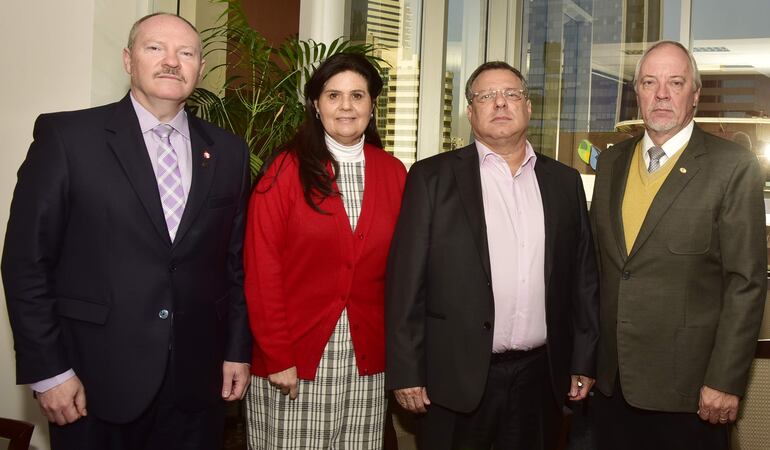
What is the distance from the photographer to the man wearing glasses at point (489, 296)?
2.27 metres

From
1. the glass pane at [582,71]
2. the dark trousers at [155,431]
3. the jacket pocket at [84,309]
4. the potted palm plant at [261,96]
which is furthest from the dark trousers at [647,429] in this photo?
the glass pane at [582,71]

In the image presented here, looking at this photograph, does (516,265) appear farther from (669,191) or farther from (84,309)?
(84,309)

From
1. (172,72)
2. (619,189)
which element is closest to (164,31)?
(172,72)

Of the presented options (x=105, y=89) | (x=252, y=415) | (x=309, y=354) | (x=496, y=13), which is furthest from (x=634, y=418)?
(x=496, y=13)

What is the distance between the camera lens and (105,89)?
281 cm

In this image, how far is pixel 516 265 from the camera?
232cm

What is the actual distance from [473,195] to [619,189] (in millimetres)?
509

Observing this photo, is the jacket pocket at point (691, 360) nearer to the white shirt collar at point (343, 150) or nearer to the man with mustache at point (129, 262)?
the white shirt collar at point (343, 150)

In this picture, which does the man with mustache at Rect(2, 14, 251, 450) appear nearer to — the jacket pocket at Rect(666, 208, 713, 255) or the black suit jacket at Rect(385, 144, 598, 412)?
the black suit jacket at Rect(385, 144, 598, 412)

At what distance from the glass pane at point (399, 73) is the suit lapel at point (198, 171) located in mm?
3498

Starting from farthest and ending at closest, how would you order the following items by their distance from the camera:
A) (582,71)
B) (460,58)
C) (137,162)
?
(582,71)
(460,58)
(137,162)

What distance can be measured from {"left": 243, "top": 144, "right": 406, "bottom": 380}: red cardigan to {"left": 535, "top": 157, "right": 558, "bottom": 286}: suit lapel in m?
0.54

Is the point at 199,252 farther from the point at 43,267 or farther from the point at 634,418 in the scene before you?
the point at 634,418

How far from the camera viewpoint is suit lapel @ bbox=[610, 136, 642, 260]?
2.35 metres
